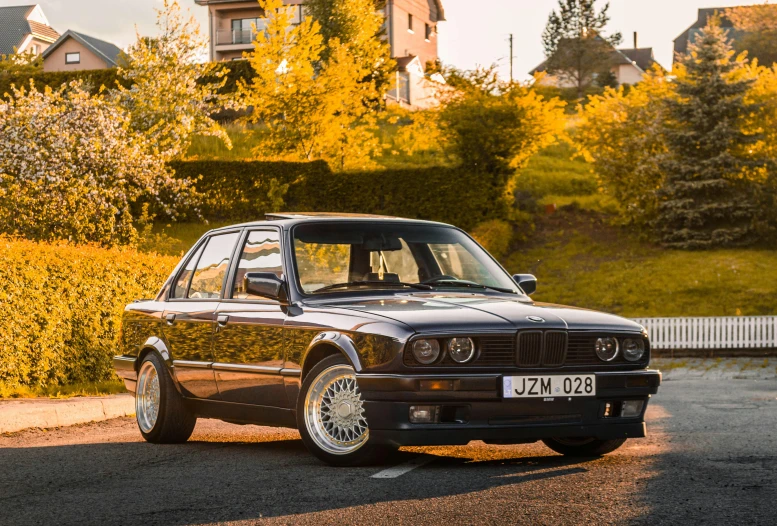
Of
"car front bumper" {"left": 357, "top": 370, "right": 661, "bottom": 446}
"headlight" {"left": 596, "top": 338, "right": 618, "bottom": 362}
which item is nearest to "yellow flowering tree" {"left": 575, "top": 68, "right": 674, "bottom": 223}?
"headlight" {"left": 596, "top": 338, "right": 618, "bottom": 362}

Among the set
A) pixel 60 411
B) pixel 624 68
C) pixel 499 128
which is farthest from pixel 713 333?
pixel 624 68

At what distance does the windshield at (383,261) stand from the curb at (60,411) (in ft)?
12.5

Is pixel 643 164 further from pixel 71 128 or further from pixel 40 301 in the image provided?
pixel 40 301

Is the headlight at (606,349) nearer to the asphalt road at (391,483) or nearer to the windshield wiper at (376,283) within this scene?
the asphalt road at (391,483)

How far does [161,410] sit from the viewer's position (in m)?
9.45

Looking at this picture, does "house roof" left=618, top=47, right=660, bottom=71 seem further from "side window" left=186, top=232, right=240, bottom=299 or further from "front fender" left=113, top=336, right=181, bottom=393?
"side window" left=186, top=232, right=240, bottom=299

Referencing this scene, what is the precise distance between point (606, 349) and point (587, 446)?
86 cm

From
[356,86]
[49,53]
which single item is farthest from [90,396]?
[49,53]

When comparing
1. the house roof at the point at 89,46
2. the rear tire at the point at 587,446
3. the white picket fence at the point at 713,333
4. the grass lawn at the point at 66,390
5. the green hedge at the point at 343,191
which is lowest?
the white picket fence at the point at 713,333

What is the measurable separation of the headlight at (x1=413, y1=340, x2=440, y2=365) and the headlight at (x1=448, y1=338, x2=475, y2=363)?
0.09 m

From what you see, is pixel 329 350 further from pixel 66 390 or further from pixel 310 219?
pixel 66 390

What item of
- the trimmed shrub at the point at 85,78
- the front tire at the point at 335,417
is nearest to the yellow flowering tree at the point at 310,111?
the trimmed shrub at the point at 85,78

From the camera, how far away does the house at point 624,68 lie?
86894 millimetres

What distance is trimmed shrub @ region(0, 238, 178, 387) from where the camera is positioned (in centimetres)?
1277
